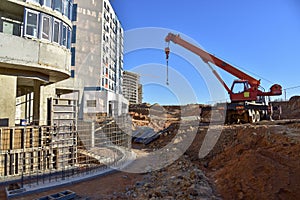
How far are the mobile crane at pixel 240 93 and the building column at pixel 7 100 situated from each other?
9.29 m

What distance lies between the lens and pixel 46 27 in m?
10.0

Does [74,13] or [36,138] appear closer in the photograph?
[36,138]

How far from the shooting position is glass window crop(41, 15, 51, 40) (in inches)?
389

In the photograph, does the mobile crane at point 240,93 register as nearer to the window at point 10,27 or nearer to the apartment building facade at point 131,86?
the window at point 10,27

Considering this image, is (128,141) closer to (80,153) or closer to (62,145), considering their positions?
(80,153)

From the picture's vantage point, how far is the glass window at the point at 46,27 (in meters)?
9.88

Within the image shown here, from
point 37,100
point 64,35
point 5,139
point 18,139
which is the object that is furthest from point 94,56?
point 5,139

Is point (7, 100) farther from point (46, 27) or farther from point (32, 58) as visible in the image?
point (46, 27)

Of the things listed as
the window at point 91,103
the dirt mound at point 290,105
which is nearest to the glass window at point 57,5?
the window at point 91,103

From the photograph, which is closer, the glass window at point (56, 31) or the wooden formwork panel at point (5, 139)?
the wooden formwork panel at point (5, 139)

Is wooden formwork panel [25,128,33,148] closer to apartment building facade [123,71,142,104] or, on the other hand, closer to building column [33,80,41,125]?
building column [33,80,41,125]

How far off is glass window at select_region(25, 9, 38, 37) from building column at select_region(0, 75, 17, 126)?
2200 mm

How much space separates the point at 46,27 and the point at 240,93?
13.2 meters

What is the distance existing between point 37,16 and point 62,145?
602cm
